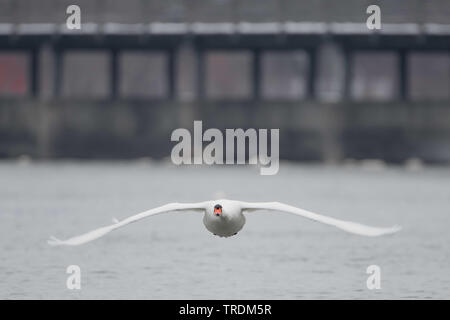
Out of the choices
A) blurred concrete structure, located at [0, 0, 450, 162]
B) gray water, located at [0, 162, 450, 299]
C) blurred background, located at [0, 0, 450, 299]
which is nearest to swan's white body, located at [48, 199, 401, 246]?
gray water, located at [0, 162, 450, 299]

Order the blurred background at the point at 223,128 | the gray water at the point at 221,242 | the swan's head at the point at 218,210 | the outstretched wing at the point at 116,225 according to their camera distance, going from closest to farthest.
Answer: the outstretched wing at the point at 116,225
the swan's head at the point at 218,210
the gray water at the point at 221,242
the blurred background at the point at 223,128

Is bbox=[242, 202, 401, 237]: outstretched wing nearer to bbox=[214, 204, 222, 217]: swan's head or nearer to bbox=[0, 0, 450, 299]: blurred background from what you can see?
bbox=[214, 204, 222, 217]: swan's head

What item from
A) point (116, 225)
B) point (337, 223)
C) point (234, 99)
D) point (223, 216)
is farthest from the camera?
point (234, 99)

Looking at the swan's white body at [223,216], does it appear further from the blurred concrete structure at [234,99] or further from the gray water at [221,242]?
the blurred concrete structure at [234,99]

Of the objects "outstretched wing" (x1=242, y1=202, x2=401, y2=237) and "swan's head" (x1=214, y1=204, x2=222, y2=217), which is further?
"swan's head" (x1=214, y1=204, x2=222, y2=217)

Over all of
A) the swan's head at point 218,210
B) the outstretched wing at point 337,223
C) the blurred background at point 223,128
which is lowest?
the outstretched wing at point 337,223

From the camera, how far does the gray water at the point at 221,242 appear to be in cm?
2570

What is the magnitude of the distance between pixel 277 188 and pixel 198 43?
17672 mm

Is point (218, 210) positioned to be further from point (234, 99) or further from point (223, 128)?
point (234, 99)

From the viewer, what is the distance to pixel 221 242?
34.7 metres

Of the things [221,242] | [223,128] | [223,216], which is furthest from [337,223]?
[223,128]

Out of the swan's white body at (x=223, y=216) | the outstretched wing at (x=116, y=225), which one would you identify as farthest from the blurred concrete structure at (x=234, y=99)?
the outstretched wing at (x=116, y=225)

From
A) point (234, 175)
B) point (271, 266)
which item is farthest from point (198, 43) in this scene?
point (271, 266)

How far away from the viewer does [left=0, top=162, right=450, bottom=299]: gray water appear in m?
25.7
